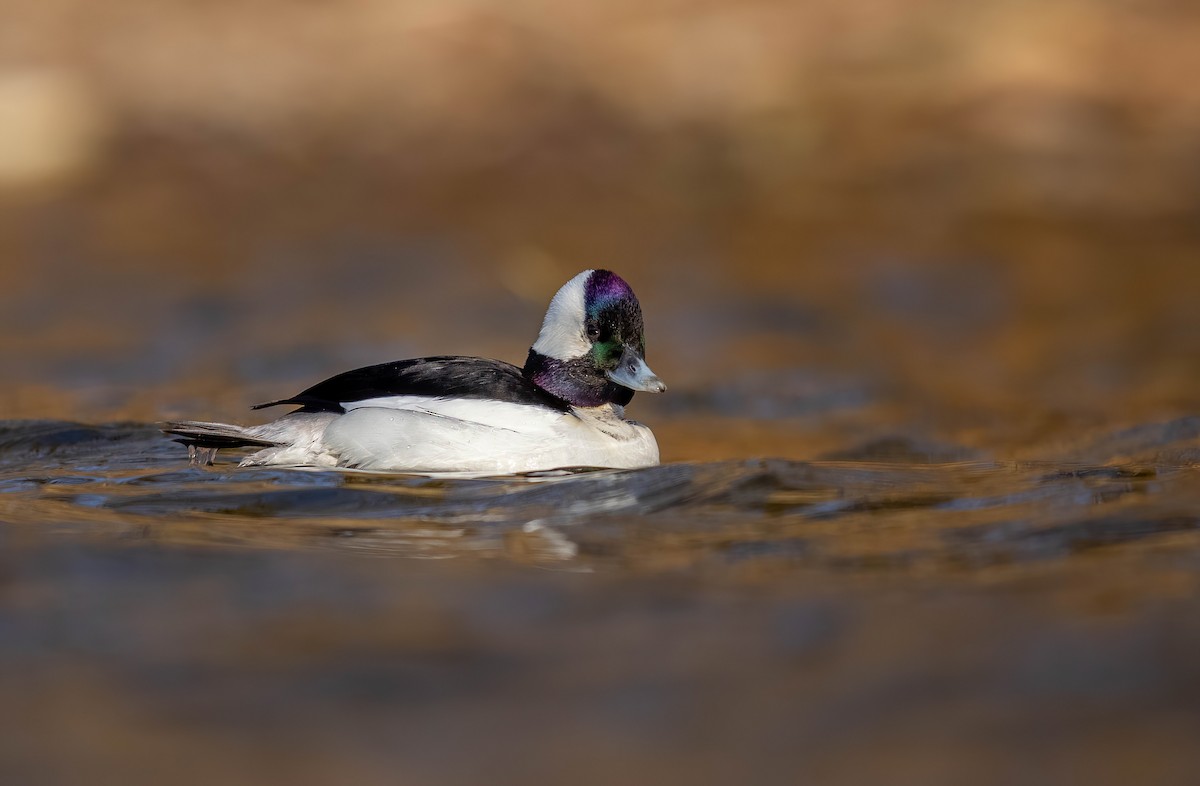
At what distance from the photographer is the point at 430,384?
582cm

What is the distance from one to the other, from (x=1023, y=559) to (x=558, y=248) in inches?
286

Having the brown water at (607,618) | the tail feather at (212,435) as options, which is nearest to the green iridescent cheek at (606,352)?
the brown water at (607,618)

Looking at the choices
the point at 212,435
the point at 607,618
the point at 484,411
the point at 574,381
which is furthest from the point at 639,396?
the point at 607,618

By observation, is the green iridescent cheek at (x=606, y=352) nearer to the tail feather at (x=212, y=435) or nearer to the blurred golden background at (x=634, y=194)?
the tail feather at (x=212, y=435)

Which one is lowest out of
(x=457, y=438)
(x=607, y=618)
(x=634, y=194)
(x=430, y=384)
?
(x=607, y=618)

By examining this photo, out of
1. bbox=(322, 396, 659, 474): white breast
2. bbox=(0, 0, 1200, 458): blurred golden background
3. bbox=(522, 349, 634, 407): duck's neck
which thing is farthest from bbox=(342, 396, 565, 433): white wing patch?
bbox=(0, 0, 1200, 458): blurred golden background

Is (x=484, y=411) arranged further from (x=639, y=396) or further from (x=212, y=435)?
(x=639, y=396)

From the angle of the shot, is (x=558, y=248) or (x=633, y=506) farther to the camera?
(x=558, y=248)

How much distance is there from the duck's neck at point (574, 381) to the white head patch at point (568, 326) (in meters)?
0.03

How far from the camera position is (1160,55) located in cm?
1308

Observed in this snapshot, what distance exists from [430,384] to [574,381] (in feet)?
2.48

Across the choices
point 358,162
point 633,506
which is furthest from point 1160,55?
point 633,506

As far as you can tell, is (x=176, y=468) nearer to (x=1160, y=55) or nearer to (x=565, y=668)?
(x=565, y=668)

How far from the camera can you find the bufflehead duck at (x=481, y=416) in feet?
19.0
